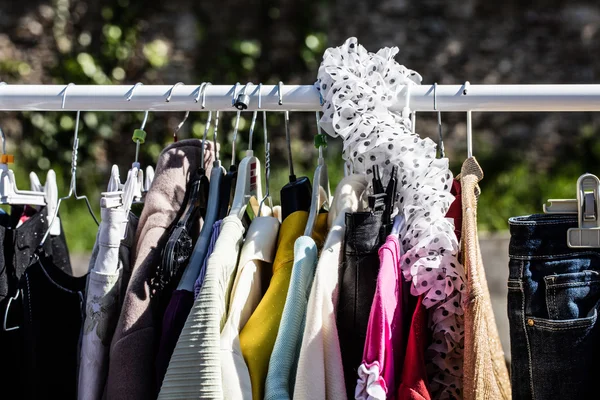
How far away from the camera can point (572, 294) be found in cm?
89

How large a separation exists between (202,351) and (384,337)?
23 cm

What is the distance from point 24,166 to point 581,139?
3.26 meters

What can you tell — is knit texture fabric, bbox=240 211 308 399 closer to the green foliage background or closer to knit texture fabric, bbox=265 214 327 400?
knit texture fabric, bbox=265 214 327 400

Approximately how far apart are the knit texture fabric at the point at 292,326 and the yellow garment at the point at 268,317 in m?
0.02

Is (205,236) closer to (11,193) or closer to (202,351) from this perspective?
(202,351)

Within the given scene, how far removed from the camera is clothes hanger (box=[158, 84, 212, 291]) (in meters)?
1.00

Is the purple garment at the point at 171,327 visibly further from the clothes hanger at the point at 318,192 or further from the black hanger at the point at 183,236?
the clothes hanger at the point at 318,192

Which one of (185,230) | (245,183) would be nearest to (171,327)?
(185,230)

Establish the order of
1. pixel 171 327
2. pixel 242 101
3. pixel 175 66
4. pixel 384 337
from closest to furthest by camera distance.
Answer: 1. pixel 384 337
2. pixel 171 327
3. pixel 242 101
4. pixel 175 66

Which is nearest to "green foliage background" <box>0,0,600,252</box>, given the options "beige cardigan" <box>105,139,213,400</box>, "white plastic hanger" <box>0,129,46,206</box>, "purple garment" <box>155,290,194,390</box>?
"white plastic hanger" <box>0,129,46,206</box>

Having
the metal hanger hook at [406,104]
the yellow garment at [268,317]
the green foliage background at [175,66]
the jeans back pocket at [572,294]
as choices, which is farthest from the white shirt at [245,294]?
the green foliage background at [175,66]

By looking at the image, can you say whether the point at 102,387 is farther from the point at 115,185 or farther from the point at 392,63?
the point at 392,63

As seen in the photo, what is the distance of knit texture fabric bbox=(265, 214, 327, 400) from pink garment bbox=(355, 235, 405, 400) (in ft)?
0.31

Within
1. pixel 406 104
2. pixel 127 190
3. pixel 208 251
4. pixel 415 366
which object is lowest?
pixel 415 366
